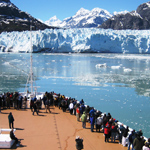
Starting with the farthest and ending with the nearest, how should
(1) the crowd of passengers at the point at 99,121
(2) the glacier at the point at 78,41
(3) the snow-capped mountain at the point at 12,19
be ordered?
(3) the snow-capped mountain at the point at 12,19 → (2) the glacier at the point at 78,41 → (1) the crowd of passengers at the point at 99,121

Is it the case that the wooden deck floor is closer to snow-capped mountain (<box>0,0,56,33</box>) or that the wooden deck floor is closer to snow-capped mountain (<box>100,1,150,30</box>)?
snow-capped mountain (<box>0,0,56,33</box>)

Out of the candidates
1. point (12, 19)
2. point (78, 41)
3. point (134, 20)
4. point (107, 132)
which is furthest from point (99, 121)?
point (134, 20)

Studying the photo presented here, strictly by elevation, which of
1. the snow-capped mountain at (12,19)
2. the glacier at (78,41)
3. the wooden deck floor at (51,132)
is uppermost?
the snow-capped mountain at (12,19)

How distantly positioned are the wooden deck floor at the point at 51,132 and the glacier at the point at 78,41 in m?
51.5

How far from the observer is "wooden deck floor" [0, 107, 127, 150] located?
5857mm

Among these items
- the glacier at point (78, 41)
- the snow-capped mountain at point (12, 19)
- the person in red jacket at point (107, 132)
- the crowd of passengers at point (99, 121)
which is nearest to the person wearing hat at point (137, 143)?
the crowd of passengers at point (99, 121)

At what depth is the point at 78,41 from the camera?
60406 millimetres

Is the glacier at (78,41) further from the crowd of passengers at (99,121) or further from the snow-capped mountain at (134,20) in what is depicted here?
the snow-capped mountain at (134,20)

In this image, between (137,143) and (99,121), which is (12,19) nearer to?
(99,121)

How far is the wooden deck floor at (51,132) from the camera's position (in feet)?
19.2

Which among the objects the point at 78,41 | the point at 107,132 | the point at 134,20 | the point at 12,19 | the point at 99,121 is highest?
the point at 134,20

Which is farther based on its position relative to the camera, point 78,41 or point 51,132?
point 78,41

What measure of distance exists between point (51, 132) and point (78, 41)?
55.0m

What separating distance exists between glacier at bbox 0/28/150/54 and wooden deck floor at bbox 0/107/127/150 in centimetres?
5151
